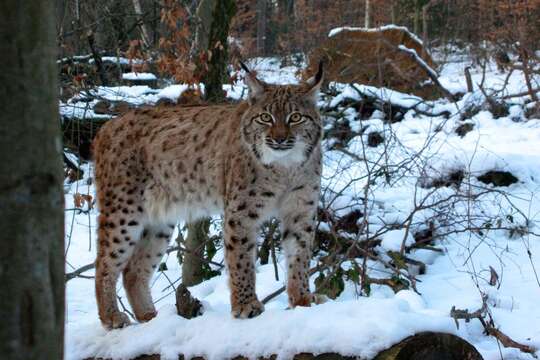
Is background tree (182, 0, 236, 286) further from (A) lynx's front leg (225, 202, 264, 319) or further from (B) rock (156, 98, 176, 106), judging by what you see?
(B) rock (156, 98, 176, 106)

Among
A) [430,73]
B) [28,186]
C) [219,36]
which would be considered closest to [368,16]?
[430,73]

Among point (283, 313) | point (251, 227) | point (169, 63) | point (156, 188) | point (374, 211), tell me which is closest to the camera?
point (283, 313)

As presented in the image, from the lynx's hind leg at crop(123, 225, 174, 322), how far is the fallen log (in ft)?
8.41

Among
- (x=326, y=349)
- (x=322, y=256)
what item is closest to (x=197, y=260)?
(x=322, y=256)

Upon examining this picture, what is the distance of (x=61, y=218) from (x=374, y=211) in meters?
6.63

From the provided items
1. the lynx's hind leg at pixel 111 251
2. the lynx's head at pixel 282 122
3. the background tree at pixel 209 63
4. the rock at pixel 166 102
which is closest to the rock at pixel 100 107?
the rock at pixel 166 102

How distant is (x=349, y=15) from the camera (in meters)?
24.9

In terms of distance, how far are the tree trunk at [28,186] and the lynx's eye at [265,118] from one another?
3.37 meters

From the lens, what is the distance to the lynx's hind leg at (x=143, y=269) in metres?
5.97

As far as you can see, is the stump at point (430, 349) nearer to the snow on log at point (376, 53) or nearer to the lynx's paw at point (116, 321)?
the lynx's paw at point (116, 321)

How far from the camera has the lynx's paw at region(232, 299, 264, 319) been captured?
15.4 ft

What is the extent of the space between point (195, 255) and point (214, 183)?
6.16 feet

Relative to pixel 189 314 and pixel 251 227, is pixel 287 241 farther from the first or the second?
pixel 189 314

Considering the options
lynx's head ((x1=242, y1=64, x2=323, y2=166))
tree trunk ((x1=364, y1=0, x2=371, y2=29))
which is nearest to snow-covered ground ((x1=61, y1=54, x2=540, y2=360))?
lynx's head ((x1=242, y1=64, x2=323, y2=166))
